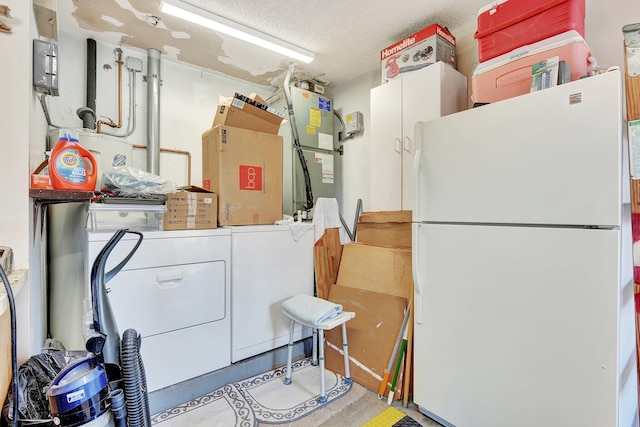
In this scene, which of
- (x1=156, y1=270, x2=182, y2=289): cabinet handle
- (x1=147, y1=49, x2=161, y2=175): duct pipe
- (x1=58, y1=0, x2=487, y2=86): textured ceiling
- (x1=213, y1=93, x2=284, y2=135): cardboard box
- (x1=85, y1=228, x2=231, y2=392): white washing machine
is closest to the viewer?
(x1=85, y1=228, x2=231, y2=392): white washing machine

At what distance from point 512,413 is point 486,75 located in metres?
1.85

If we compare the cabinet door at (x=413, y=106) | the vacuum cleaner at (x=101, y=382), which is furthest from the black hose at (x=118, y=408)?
the cabinet door at (x=413, y=106)

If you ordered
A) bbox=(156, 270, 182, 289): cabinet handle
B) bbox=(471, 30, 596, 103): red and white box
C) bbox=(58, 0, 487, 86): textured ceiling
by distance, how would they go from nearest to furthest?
1. bbox=(471, 30, 596, 103): red and white box
2. bbox=(156, 270, 182, 289): cabinet handle
3. bbox=(58, 0, 487, 86): textured ceiling

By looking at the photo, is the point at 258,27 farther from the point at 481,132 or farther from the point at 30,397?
the point at 30,397

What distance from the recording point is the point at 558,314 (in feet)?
4.18

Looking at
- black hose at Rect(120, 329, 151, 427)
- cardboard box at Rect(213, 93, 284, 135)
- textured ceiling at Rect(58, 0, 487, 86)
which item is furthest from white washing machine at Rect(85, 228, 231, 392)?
textured ceiling at Rect(58, 0, 487, 86)

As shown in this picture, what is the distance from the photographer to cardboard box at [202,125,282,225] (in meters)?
2.22

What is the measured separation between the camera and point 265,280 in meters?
2.32

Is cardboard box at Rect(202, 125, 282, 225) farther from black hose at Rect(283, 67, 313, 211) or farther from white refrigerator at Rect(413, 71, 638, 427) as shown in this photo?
white refrigerator at Rect(413, 71, 638, 427)

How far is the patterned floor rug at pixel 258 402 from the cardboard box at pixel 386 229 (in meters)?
1.09

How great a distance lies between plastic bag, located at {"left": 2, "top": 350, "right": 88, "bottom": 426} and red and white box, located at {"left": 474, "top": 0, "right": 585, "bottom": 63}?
2689 millimetres

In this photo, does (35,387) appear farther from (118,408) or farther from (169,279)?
(169,279)

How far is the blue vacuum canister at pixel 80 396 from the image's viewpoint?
872 mm

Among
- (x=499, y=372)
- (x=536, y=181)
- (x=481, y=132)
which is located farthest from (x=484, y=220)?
(x=499, y=372)
